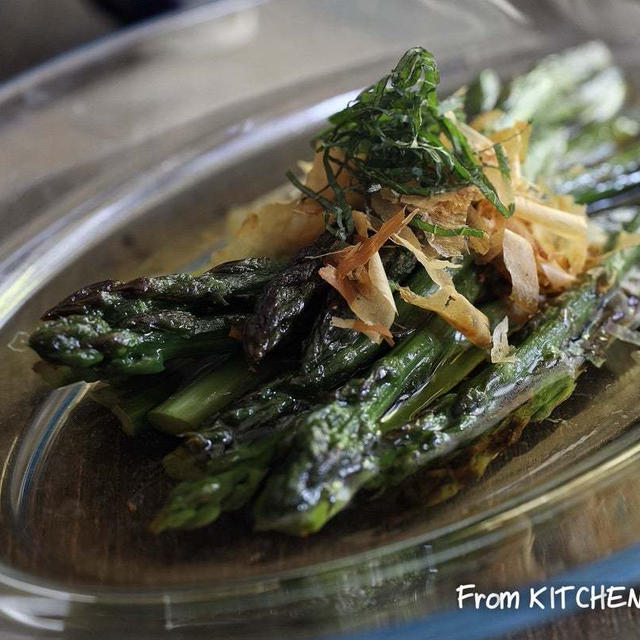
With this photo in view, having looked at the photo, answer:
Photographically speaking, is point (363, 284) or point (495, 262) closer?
point (363, 284)

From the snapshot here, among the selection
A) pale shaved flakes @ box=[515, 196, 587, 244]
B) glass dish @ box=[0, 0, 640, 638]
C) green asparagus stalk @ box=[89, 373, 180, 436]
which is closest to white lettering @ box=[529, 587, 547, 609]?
glass dish @ box=[0, 0, 640, 638]

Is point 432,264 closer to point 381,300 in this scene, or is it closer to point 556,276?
point 381,300

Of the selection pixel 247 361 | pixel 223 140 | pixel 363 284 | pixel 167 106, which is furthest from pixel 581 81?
pixel 247 361

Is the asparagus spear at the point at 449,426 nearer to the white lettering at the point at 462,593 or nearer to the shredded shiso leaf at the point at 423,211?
the shredded shiso leaf at the point at 423,211

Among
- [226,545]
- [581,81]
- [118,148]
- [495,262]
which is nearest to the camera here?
[226,545]

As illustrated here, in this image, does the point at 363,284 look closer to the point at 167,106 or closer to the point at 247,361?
the point at 247,361
